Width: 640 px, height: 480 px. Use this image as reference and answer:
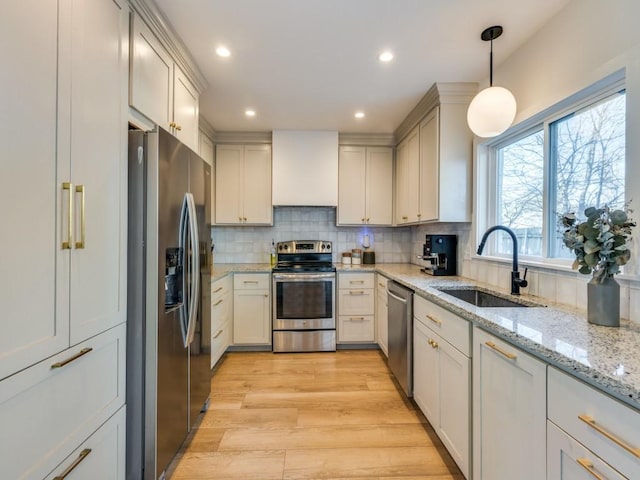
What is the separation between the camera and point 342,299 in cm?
337

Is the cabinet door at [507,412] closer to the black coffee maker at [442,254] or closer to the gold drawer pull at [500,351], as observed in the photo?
the gold drawer pull at [500,351]

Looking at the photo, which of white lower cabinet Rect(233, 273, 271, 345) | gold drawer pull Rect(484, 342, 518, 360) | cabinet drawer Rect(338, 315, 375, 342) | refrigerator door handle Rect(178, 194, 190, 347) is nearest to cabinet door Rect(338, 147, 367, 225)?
cabinet drawer Rect(338, 315, 375, 342)

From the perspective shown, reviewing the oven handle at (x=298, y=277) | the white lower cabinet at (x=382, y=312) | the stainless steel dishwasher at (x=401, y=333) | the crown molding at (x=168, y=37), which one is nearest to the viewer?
the crown molding at (x=168, y=37)

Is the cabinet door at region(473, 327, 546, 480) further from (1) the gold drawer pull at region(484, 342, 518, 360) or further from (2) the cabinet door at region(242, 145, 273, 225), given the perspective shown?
(2) the cabinet door at region(242, 145, 273, 225)

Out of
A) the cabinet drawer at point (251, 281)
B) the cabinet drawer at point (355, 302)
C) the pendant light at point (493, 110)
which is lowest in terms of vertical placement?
the cabinet drawer at point (355, 302)

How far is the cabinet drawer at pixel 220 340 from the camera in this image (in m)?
2.75

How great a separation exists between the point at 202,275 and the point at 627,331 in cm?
213

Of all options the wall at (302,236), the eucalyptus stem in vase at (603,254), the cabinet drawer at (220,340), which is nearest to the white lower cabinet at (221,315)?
the cabinet drawer at (220,340)

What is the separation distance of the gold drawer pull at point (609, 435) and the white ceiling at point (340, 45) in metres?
1.90

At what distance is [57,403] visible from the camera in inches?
39.9

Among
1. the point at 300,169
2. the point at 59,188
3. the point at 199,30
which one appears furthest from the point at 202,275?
the point at 300,169

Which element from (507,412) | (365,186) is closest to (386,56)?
(365,186)

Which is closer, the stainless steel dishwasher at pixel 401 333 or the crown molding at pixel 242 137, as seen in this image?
the stainless steel dishwasher at pixel 401 333

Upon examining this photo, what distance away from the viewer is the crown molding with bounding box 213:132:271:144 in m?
3.61
